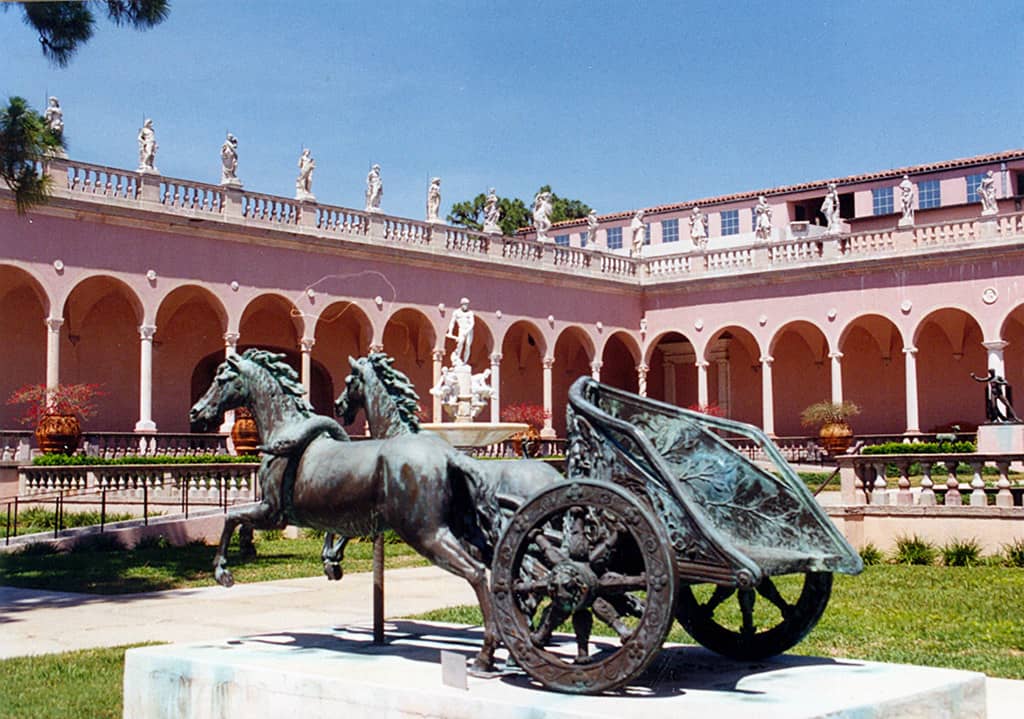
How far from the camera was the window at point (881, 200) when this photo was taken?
42.8m

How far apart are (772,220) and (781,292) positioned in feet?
→ 32.5

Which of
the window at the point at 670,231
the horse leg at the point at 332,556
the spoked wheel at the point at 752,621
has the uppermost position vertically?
the window at the point at 670,231

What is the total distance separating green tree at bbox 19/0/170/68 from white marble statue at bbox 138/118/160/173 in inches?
455

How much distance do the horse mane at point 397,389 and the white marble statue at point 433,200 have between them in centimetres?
2600

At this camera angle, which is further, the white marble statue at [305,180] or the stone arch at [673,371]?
the stone arch at [673,371]

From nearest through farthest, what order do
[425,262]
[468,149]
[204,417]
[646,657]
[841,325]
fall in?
[646,657] < [204,417] < [468,149] < [425,262] < [841,325]

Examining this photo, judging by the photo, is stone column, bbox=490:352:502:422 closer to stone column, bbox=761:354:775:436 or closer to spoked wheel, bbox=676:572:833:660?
stone column, bbox=761:354:775:436

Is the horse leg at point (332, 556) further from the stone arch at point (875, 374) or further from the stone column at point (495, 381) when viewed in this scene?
the stone arch at point (875, 374)

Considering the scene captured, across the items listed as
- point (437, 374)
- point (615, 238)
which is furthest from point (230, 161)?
point (615, 238)

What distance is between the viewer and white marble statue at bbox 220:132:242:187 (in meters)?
27.9

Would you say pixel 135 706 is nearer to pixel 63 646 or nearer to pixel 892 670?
pixel 63 646

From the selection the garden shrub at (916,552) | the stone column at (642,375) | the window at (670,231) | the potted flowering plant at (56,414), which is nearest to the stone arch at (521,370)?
the stone column at (642,375)

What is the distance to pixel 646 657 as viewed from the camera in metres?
4.87

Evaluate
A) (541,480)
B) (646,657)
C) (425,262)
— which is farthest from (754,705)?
(425,262)
